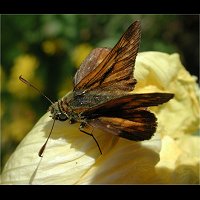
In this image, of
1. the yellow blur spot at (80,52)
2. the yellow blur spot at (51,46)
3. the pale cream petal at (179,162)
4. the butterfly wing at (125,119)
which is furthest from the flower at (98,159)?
the yellow blur spot at (51,46)

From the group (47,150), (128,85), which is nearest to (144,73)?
(128,85)

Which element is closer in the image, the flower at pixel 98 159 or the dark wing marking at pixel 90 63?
the flower at pixel 98 159

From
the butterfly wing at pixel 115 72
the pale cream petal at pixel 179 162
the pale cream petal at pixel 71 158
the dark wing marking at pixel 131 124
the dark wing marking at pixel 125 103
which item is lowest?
the pale cream petal at pixel 179 162

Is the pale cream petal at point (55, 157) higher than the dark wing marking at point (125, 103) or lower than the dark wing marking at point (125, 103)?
lower

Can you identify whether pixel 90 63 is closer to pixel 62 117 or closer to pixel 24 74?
pixel 62 117

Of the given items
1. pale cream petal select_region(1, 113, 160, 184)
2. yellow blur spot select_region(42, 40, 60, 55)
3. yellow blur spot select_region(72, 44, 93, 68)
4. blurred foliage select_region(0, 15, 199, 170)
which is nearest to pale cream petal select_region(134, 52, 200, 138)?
pale cream petal select_region(1, 113, 160, 184)

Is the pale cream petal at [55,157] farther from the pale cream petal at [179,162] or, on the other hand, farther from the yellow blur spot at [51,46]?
the yellow blur spot at [51,46]

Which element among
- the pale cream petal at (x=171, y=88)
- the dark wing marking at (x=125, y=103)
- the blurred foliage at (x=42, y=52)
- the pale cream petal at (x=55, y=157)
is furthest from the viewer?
the blurred foliage at (x=42, y=52)

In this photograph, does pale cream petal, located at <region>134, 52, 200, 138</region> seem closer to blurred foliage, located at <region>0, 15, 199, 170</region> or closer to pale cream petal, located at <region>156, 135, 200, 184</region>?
pale cream petal, located at <region>156, 135, 200, 184</region>
